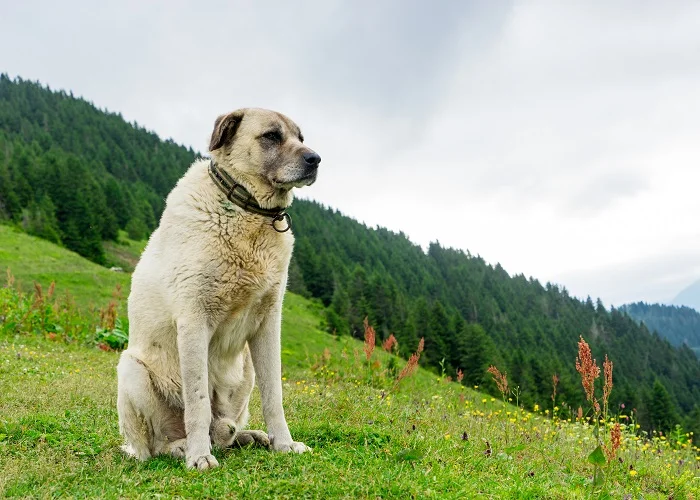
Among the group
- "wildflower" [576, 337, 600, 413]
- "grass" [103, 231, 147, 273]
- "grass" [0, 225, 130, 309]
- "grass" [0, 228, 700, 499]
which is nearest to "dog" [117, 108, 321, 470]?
"grass" [0, 228, 700, 499]

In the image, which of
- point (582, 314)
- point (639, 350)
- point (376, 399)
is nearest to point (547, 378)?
point (376, 399)

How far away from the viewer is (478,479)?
4234 mm

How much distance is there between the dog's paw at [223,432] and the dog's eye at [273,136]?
240 centimetres

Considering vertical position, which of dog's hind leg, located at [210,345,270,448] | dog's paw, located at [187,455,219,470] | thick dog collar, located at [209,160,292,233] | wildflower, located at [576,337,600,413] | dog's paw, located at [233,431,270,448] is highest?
thick dog collar, located at [209,160,292,233]

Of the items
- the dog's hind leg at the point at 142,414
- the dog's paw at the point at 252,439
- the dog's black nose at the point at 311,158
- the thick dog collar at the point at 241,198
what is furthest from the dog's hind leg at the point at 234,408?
the dog's black nose at the point at 311,158

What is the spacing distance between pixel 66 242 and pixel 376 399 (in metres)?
70.2

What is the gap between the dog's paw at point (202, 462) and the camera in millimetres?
4137

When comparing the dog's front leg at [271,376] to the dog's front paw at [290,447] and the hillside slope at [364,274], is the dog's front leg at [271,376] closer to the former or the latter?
the dog's front paw at [290,447]

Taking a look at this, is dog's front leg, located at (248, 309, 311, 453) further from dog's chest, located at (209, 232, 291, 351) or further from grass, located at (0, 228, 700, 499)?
grass, located at (0, 228, 700, 499)

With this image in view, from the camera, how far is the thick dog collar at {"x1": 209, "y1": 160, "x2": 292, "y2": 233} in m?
4.56

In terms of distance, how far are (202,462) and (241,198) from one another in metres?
2.07

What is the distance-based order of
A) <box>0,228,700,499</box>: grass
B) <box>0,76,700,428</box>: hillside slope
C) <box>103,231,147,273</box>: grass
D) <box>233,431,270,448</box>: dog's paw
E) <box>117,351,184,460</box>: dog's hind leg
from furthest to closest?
<box>0,76,700,428</box>: hillside slope
<box>103,231,147,273</box>: grass
<box>233,431,270,448</box>: dog's paw
<box>117,351,184,460</box>: dog's hind leg
<box>0,228,700,499</box>: grass

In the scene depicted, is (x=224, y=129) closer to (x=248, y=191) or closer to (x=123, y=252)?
(x=248, y=191)

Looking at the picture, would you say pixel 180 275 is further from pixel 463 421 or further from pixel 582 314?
pixel 582 314
